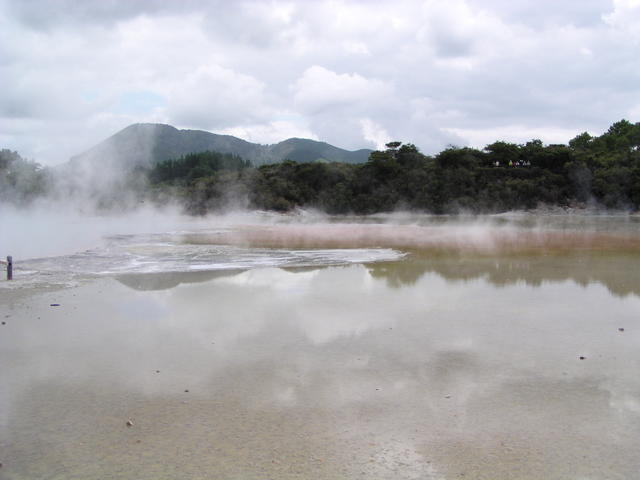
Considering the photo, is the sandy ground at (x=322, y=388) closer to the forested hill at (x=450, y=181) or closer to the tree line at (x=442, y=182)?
the tree line at (x=442, y=182)

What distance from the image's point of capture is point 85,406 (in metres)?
4.15

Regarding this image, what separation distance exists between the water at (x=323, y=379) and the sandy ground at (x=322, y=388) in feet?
0.06

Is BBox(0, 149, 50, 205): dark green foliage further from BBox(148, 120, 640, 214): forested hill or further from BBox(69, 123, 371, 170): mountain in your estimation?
BBox(69, 123, 371, 170): mountain

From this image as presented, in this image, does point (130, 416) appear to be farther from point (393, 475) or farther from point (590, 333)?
point (590, 333)

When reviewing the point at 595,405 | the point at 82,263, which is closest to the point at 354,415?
the point at 595,405

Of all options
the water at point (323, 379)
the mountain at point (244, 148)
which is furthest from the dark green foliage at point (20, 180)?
Result: the mountain at point (244, 148)

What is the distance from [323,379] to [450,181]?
38199mm

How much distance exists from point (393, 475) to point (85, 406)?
7.51 ft

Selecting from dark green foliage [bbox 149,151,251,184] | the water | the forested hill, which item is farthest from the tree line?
the water

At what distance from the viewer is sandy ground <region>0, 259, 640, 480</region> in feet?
10.9

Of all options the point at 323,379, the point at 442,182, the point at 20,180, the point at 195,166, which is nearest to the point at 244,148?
the point at 195,166

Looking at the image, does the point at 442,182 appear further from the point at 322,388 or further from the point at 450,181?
the point at 322,388

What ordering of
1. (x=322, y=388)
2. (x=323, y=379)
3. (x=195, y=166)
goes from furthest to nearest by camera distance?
(x=195, y=166)
(x=323, y=379)
(x=322, y=388)

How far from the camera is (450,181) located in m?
41.3
